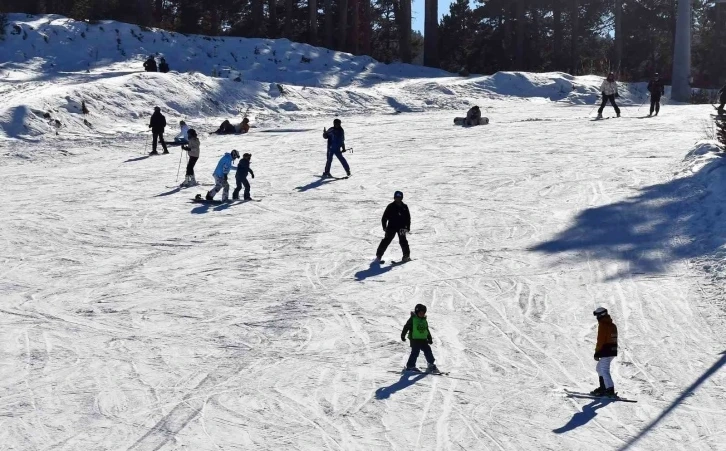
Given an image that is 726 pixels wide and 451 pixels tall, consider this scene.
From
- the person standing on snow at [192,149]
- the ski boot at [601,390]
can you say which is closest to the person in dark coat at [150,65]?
the person standing on snow at [192,149]

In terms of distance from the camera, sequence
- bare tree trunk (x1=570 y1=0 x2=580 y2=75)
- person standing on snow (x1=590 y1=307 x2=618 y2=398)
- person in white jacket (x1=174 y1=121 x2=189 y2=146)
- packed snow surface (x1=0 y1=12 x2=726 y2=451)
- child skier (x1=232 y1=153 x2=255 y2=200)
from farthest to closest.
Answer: bare tree trunk (x1=570 y1=0 x2=580 y2=75)
person in white jacket (x1=174 y1=121 x2=189 y2=146)
child skier (x1=232 y1=153 x2=255 y2=200)
person standing on snow (x1=590 y1=307 x2=618 y2=398)
packed snow surface (x1=0 y1=12 x2=726 y2=451)

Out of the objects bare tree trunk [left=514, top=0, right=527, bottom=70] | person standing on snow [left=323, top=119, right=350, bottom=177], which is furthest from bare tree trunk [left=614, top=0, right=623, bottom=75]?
person standing on snow [left=323, top=119, right=350, bottom=177]

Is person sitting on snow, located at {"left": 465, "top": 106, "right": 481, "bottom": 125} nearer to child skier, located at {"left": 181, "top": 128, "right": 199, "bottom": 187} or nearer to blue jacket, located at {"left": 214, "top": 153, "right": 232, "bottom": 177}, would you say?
child skier, located at {"left": 181, "top": 128, "right": 199, "bottom": 187}

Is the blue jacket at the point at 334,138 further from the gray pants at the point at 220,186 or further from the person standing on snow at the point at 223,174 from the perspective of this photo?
the gray pants at the point at 220,186

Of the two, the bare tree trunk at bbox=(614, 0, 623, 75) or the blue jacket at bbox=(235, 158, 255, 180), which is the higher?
the bare tree trunk at bbox=(614, 0, 623, 75)

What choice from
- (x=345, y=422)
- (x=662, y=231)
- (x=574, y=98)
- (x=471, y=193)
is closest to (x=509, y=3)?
(x=574, y=98)

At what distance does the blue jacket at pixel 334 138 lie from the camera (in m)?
24.3

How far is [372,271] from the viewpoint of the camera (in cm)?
1706

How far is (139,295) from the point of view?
51.0 feet

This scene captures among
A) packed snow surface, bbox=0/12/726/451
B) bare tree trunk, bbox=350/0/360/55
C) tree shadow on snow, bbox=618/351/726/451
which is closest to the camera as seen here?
tree shadow on snow, bbox=618/351/726/451

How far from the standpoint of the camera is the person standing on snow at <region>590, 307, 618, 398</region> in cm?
1142

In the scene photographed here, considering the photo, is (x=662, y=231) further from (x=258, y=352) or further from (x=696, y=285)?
(x=258, y=352)

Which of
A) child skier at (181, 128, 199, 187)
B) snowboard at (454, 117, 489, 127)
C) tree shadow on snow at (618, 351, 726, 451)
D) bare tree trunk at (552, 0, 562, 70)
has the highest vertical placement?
bare tree trunk at (552, 0, 562, 70)

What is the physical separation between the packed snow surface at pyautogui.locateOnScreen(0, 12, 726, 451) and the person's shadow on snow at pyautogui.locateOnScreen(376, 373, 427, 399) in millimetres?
74
